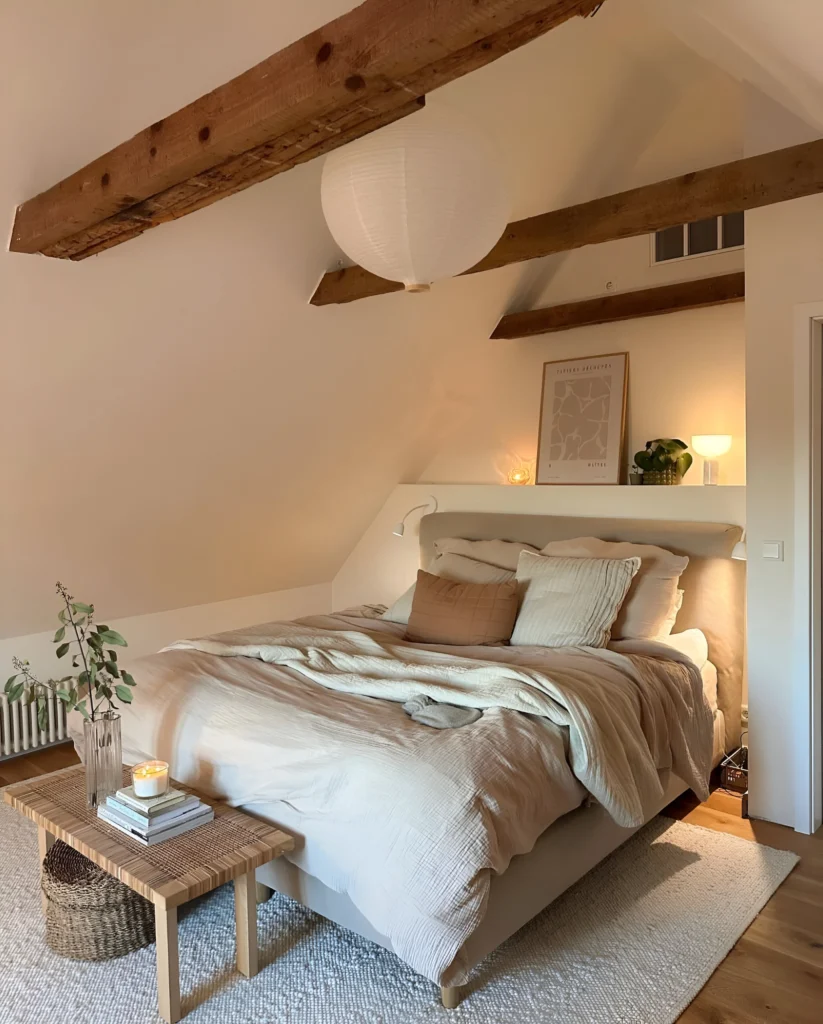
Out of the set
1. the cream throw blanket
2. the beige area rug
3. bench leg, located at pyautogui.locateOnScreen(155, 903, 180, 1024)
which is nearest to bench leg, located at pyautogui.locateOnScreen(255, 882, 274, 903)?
the beige area rug

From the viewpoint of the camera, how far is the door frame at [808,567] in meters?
2.87

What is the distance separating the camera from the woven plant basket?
3.91 meters

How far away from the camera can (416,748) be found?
2.12 meters

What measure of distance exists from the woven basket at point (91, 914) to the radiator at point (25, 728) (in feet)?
5.76

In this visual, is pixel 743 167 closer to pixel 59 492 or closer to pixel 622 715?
pixel 622 715

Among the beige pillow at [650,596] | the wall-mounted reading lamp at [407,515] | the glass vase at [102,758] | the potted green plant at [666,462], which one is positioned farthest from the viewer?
the wall-mounted reading lamp at [407,515]

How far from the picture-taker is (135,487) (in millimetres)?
3723

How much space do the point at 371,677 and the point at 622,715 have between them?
86 cm

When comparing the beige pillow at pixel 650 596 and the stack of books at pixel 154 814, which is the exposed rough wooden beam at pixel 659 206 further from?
the stack of books at pixel 154 814

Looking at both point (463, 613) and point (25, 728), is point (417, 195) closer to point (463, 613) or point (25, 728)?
point (463, 613)

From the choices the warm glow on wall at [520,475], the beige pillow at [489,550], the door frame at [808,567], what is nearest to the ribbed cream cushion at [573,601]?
the beige pillow at [489,550]

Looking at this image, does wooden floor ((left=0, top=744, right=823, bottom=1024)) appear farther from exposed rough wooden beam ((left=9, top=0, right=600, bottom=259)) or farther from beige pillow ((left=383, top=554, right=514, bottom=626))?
exposed rough wooden beam ((left=9, top=0, right=600, bottom=259))

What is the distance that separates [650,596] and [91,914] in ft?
7.87

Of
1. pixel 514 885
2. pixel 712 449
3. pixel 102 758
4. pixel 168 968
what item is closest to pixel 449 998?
pixel 514 885
